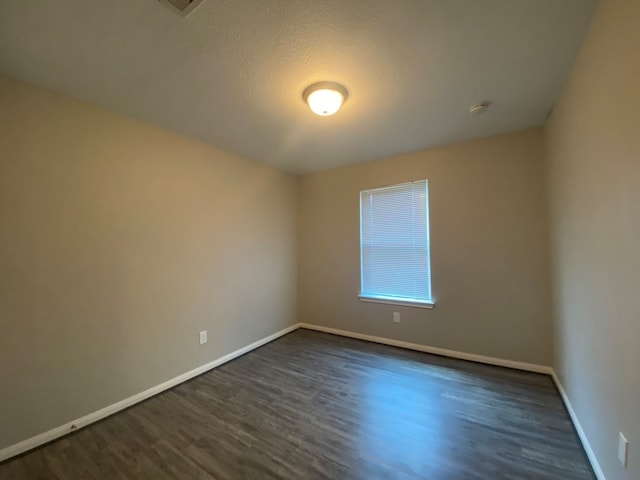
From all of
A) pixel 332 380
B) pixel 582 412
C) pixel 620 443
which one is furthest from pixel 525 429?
pixel 332 380

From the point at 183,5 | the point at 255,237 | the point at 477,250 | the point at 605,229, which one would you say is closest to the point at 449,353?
the point at 477,250

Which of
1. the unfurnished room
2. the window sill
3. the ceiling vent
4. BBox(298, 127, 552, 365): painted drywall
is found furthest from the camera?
the window sill

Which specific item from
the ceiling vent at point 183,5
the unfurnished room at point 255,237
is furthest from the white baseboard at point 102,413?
the ceiling vent at point 183,5

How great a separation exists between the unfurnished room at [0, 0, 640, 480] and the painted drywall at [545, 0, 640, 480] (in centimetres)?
2

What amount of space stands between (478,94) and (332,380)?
2.76m

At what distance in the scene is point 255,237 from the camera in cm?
348

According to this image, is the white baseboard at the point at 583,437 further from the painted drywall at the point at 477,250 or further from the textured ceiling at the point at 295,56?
the textured ceiling at the point at 295,56

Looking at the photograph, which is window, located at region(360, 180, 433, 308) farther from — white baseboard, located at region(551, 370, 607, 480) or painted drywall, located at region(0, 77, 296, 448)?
painted drywall, located at region(0, 77, 296, 448)

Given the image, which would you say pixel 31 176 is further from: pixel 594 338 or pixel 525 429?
pixel 525 429

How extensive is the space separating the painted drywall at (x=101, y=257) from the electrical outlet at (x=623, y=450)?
10.0 ft

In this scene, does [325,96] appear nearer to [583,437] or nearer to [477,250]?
[477,250]

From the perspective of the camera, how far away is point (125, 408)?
2162mm

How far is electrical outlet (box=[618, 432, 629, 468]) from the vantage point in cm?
115

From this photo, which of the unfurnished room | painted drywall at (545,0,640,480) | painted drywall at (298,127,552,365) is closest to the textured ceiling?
the unfurnished room
